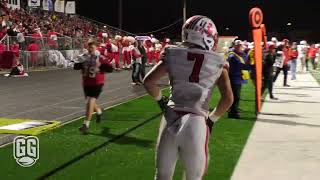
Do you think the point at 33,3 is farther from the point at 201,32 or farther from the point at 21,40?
the point at 201,32

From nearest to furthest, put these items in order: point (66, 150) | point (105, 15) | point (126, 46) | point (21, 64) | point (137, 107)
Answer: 1. point (66, 150)
2. point (137, 107)
3. point (21, 64)
4. point (126, 46)
5. point (105, 15)

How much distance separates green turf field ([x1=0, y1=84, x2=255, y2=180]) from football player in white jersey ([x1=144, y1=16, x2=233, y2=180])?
257cm

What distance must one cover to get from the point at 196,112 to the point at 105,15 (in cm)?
5723

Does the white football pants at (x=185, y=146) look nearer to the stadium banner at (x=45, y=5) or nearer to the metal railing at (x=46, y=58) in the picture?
the metal railing at (x=46, y=58)

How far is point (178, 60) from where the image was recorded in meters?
3.94

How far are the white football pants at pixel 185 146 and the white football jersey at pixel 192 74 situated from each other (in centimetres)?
9

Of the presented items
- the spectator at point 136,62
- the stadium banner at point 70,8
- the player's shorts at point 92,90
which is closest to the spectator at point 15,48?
the spectator at point 136,62

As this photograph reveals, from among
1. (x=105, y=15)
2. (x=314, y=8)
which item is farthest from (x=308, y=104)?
(x=314, y=8)

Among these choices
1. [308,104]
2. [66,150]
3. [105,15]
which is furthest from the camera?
[105,15]

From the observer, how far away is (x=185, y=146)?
3.87 meters

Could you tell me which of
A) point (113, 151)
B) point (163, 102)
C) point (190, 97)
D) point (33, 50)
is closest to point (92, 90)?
point (113, 151)

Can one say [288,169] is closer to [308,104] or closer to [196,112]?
[196,112]

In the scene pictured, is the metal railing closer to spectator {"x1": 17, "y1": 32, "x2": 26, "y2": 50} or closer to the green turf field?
spectator {"x1": 17, "y1": 32, "x2": 26, "y2": 50}

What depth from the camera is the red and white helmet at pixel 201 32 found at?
154 inches
